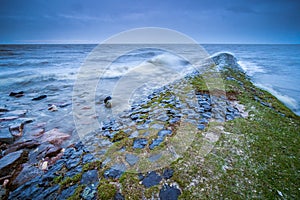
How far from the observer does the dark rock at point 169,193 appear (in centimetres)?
261

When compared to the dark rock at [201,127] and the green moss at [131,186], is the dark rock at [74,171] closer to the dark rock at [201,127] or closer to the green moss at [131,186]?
the green moss at [131,186]

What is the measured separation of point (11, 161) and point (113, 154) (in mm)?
3112

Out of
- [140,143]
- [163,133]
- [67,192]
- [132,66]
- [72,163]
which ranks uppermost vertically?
[132,66]

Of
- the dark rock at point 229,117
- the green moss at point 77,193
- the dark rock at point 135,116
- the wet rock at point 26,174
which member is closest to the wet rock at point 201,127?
the dark rock at point 229,117

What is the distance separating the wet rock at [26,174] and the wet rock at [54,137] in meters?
1.37

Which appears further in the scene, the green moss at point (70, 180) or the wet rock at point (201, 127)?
the wet rock at point (201, 127)

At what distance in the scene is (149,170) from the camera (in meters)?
3.15

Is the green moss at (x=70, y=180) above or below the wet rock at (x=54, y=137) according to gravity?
above

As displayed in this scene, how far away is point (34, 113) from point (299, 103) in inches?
612

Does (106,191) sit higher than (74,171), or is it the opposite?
(106,191)

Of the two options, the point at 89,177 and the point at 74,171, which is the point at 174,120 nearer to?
the point at 89,177

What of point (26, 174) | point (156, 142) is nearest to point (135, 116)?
point (156, 142)

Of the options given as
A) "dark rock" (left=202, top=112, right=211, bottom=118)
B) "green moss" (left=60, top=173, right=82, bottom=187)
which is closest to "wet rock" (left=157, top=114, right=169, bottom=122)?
"dark rock" (left=202, top=112, right=211, bottom=118)

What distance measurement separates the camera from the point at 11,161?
4223 millimetres
